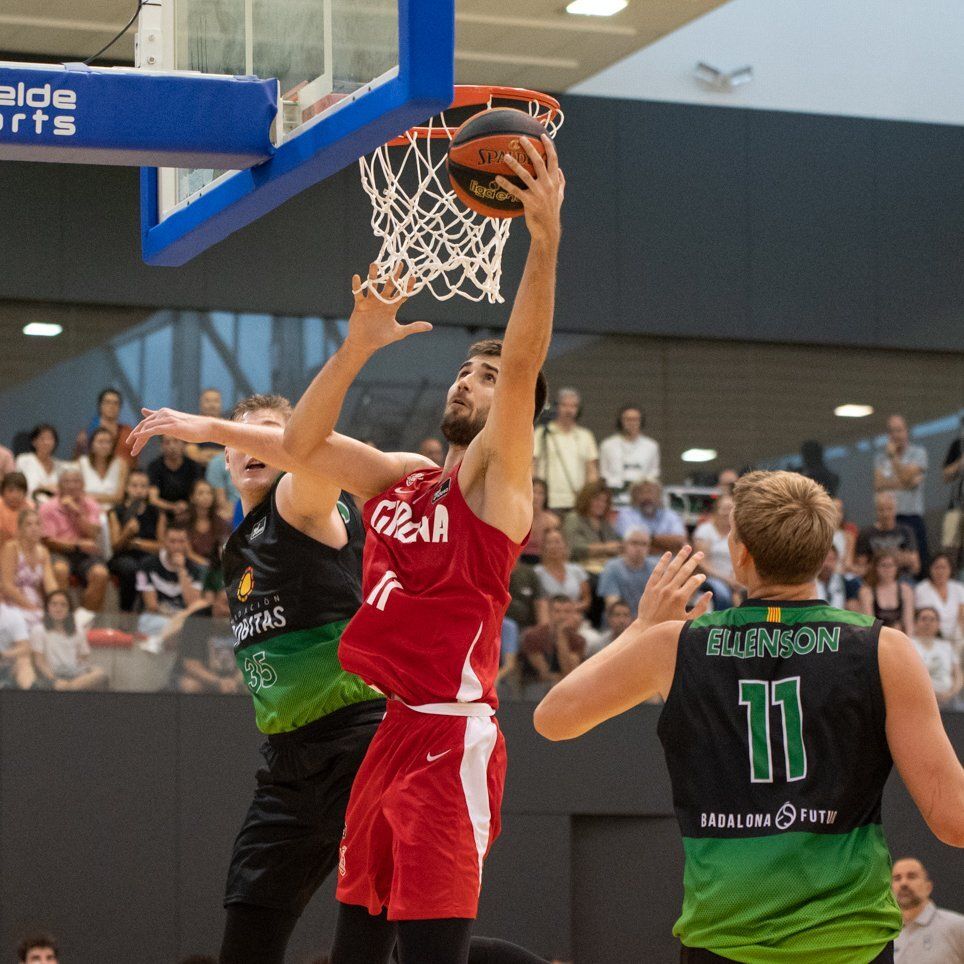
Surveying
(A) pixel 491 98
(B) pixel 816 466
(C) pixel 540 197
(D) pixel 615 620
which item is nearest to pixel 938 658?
(D) pixel 615 620

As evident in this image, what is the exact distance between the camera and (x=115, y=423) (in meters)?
13.7

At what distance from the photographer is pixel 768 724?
11.4ft

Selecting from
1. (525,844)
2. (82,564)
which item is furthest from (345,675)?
(525,844)

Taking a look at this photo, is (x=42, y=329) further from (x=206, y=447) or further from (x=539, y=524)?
(x=539, y=524)

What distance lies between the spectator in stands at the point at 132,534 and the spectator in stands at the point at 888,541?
6.27 metres

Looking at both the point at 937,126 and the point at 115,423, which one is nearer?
the point at 115,423

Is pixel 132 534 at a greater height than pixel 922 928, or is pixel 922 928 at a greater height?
Answer: pixel 132 534

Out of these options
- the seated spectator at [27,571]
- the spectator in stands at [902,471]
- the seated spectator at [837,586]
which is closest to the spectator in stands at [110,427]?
the seated spectator at [27,571]

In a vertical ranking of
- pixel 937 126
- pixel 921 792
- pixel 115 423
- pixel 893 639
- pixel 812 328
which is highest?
pixel 937 126

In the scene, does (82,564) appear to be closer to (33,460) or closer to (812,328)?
(33,460)

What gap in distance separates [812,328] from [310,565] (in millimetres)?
13057

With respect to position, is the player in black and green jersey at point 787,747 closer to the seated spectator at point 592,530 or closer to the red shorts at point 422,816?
the red shorts at point 422,816

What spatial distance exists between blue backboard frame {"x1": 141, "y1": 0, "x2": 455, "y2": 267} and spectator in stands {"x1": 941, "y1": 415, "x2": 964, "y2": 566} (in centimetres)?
1193

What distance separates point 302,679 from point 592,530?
28.8ft
